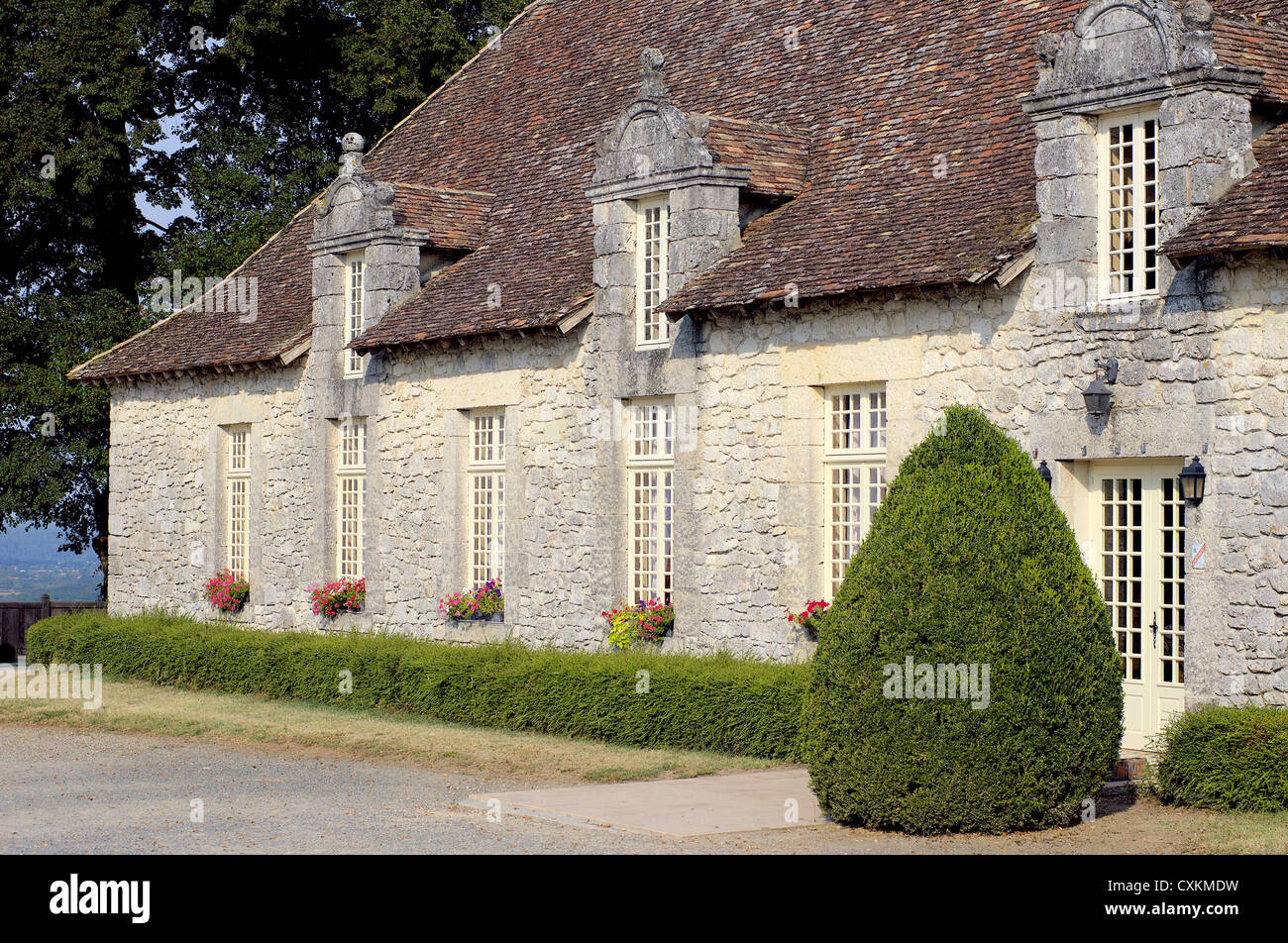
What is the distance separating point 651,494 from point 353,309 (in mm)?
6052

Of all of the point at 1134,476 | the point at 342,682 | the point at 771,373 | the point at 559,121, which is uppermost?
the point at 559,121

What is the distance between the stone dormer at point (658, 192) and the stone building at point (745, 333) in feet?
0.14

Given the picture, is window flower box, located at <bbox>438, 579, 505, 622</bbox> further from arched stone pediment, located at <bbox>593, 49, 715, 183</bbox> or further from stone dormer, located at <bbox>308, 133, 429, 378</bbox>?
arched stone pediment, located at <bbox>593, 49, 715, 183</bbox>

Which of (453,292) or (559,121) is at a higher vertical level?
(559,121)

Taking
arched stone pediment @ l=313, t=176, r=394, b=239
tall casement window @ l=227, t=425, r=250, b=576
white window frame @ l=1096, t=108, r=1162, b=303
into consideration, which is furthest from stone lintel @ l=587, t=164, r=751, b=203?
tall casement window @ l=227, t=425, r=250, b=576

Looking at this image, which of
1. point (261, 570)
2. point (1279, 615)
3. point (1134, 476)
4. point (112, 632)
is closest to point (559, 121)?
point (261, 570)

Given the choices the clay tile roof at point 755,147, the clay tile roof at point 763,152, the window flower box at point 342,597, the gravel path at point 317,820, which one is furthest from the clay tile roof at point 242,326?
the gravel path at point 317,820

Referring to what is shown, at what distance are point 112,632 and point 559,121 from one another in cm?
911

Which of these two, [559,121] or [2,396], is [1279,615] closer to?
[559,121]

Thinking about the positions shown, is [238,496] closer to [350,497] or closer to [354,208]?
[350,497]

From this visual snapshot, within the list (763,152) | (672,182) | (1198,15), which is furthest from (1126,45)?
(672,182)

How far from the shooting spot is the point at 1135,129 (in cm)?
1361

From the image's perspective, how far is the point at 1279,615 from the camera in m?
12.3

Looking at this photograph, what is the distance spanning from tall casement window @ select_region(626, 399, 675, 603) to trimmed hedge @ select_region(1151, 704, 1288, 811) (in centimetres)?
654
